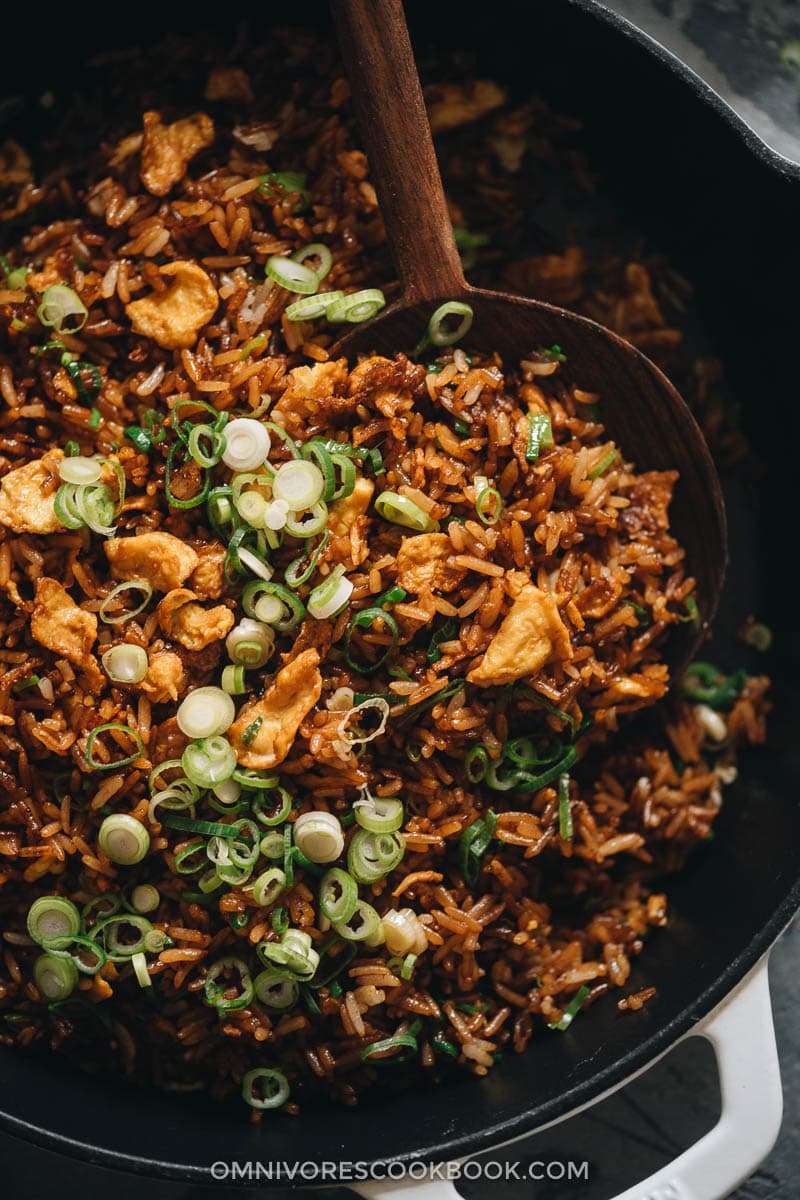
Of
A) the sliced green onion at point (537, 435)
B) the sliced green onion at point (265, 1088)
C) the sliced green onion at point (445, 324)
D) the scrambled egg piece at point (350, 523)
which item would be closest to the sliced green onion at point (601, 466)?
the sliced green onion at point (537, 435)

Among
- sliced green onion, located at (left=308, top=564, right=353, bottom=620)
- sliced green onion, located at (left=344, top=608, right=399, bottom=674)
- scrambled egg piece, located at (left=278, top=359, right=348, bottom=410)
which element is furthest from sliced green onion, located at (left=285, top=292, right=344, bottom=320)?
sliced green onion, located at (left=344, top=608, right=399, bottom=674)

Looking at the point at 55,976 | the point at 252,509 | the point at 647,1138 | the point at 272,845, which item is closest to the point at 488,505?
the point at 252,509

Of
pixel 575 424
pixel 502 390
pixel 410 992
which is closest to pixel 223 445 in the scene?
pixel 502 390

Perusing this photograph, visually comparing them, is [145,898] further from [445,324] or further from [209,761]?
[445,324]

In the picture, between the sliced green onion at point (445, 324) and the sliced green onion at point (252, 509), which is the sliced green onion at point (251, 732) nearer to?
the sliced green onion at point (252, 509)

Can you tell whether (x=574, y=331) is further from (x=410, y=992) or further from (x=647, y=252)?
(x=410, y=992)

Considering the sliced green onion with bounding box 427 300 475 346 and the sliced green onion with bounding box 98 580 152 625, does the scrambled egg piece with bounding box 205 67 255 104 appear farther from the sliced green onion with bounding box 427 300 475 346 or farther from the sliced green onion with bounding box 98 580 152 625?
the sliced green onion with bounding box 98 580 152 625
